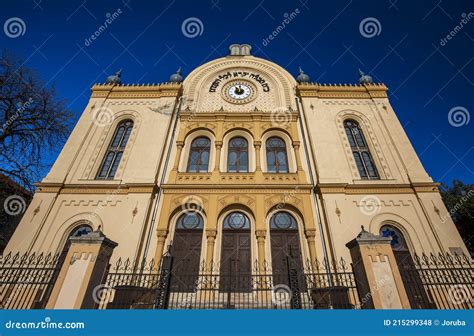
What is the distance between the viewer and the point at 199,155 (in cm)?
1311

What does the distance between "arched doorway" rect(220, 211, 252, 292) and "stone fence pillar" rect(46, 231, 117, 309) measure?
15.1 ft

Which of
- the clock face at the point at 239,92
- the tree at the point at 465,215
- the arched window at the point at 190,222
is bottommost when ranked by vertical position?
the arched window at the point at 190,222

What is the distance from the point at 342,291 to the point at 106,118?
14585 millimetres

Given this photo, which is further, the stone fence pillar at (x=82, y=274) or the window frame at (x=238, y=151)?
the window frame at (x=238, y=151)

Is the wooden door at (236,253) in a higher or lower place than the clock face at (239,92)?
lower

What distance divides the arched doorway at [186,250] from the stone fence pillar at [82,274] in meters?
3.44

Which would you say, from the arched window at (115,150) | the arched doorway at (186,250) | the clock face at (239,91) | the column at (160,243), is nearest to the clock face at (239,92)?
the clock face at (239,91)

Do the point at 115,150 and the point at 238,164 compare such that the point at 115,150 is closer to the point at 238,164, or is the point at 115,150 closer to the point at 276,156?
the point at 238,164

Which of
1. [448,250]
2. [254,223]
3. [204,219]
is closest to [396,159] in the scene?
[448,250]

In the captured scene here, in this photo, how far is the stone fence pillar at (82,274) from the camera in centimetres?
553

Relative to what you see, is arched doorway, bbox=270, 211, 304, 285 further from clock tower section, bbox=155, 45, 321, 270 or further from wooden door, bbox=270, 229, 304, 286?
clock tower section, bbox=155, 45, 321, 270

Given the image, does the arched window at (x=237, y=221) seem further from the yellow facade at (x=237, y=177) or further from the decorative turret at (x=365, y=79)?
the decorative turret at (x=365, y=79)

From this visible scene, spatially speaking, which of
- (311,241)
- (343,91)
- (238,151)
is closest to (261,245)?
(311,241)

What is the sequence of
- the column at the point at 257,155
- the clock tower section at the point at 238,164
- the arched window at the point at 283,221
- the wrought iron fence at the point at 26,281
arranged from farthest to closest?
the column at the point at 257,155 → the arched window at the point at 283,221 → the clock tower section at the point at 238,164 → the wrought iron fence at the point at 26,281
